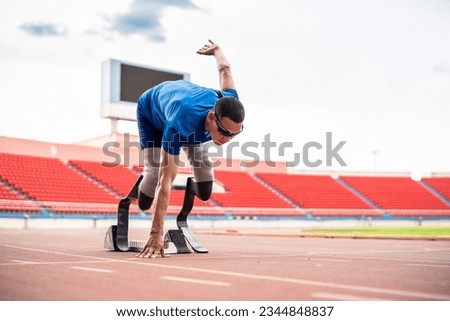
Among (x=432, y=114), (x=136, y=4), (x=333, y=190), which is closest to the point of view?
(x=136, y=4)

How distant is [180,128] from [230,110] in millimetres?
506

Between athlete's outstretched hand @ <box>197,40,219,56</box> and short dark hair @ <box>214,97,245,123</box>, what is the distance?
1.31m

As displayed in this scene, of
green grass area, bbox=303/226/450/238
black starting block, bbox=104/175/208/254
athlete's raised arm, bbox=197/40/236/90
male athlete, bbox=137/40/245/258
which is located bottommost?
green grass area, bbox=303/226/450/238

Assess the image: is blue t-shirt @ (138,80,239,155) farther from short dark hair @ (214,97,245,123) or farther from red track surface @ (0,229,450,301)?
red track surface @ (0,229,450,301)

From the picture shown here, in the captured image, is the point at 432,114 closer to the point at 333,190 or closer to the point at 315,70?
the point at 315,70

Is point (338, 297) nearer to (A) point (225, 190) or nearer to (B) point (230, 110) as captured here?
(B) point (230, 110)

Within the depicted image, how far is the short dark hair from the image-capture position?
4.60 m

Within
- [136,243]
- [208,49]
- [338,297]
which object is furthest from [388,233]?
[338,297]

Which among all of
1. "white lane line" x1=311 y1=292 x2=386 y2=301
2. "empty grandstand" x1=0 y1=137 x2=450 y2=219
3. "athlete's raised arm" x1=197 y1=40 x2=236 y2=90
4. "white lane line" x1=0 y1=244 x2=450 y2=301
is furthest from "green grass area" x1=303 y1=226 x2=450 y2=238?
"white lane line" x1=311 y1=292 x2=386 y2=301

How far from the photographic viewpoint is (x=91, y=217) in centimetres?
2339

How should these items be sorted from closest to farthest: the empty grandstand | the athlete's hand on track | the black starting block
A: the athlete's hand on track
the black starting block
the empty grandstand

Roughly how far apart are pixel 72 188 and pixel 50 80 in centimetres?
1177
